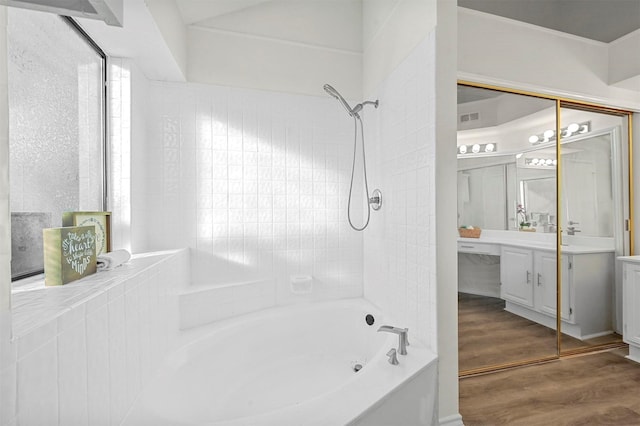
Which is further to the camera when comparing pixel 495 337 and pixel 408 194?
pixel 495 337

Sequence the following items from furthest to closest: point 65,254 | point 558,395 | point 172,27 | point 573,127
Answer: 1. point 573,127
2. point 558,395
3. point 172,27
4. point 65,254

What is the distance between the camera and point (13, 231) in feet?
3.37

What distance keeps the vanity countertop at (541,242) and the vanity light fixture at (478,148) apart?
1.99 ft

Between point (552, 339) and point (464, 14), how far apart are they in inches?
103

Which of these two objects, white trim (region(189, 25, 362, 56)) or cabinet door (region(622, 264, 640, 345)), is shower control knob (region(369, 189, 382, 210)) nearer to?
white trim (region(189, 25, 362, 56))

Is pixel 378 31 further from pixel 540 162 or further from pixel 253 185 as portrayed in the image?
pixel 540 162

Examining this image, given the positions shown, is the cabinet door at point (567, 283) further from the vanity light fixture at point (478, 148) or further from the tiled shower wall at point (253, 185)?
the tiled shower wall at point (253, 185)

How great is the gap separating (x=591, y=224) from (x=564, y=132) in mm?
808

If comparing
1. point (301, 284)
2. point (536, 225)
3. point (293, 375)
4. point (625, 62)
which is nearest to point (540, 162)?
point (536, 225)

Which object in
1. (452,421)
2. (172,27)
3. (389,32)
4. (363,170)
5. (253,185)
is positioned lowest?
(452,421)

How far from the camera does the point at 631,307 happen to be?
2.38m

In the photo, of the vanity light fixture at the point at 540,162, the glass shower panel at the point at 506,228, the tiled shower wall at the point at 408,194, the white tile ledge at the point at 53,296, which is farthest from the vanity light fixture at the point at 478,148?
the white tile ledge at the point at 53,296

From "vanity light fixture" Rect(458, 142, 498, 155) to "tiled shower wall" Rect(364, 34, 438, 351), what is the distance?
0.60 meters

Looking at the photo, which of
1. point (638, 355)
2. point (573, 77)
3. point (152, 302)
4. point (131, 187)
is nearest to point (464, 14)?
point (573, 77)
